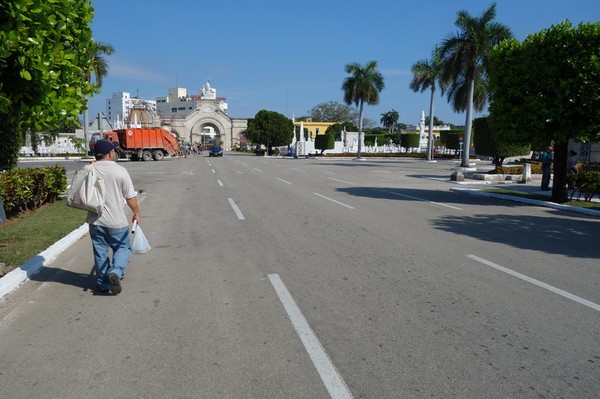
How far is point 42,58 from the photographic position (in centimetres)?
512

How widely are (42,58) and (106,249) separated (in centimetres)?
230

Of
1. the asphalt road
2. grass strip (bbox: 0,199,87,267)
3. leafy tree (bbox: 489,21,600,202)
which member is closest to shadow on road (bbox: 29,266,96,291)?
the asphalt road

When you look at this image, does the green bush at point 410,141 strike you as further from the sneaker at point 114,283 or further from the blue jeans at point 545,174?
the sneaker at point 114,283

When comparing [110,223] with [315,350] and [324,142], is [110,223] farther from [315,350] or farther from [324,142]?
[324,142]

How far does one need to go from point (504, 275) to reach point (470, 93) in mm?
29450

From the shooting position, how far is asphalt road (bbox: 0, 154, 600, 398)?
135 inches

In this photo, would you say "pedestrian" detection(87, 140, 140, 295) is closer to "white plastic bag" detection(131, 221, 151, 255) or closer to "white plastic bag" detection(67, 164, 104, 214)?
"white plastic bag" detection(67, 164, 104, 214)

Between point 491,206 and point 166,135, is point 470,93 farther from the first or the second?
point 166,135

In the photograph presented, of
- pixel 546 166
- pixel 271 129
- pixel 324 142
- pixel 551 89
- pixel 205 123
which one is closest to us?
pixel 551 89

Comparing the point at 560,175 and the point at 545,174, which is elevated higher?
the point at 560,175

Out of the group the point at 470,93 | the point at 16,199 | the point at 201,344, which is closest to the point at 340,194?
the point at 16,199

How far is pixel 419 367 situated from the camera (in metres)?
3.62

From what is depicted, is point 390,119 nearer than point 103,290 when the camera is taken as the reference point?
No

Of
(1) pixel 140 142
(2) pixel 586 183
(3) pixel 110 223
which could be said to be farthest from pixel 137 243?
(1) pixel 140 142
